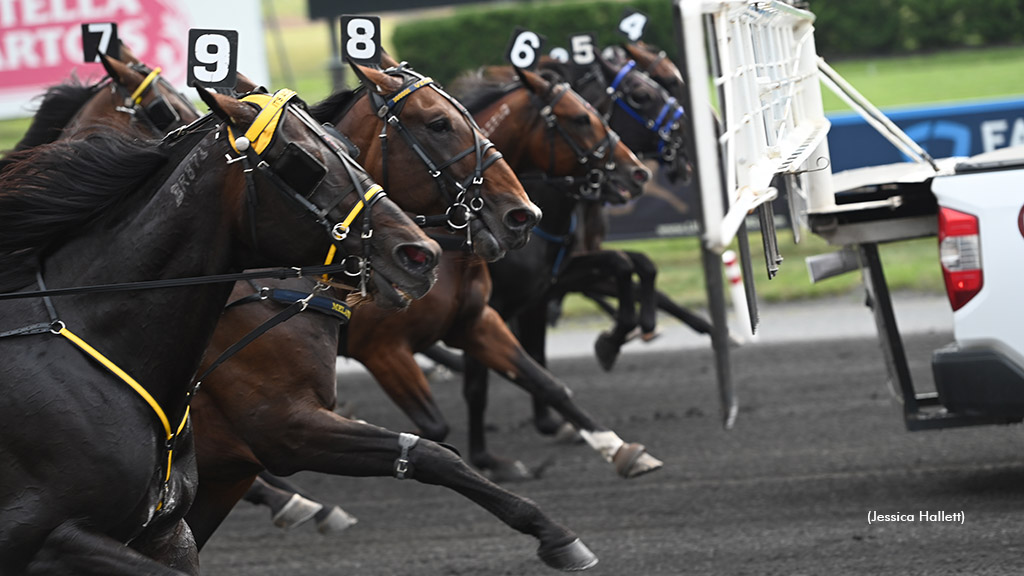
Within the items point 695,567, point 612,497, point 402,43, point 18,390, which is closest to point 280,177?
point 18,390

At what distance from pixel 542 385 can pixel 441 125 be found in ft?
5.77

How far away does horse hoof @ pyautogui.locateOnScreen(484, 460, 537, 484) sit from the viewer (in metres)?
6.96

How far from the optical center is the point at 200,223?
3.43m

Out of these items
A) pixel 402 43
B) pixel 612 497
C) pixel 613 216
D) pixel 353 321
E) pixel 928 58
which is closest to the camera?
pixel 353 321

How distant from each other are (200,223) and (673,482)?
3.71m

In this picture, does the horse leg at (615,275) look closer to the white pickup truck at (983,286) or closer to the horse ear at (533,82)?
the horse ear at (533,82)

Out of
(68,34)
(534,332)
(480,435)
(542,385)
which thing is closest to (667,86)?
(534,332)

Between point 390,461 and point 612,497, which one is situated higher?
point 390,461

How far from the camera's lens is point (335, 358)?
180 inches

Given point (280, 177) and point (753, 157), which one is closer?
point (280, 177)

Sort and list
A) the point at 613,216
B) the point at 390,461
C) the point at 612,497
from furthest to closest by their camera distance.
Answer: the point at 613,216
the point at 612,497
the point at 390,461

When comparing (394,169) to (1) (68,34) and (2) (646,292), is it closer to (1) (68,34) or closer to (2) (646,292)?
(2) (646,292)

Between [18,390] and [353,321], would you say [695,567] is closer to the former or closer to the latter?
[353,321]

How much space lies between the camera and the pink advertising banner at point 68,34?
13.7 metres
